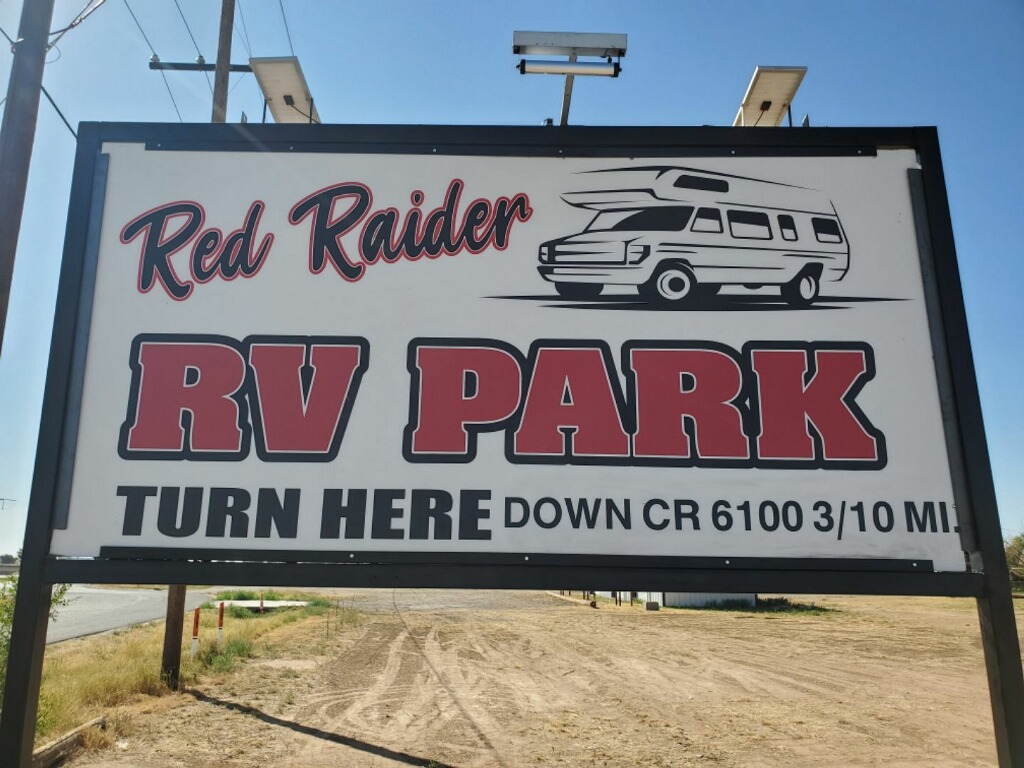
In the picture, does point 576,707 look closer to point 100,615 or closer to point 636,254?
point 636,254

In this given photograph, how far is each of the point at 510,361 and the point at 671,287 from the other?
1095 mm

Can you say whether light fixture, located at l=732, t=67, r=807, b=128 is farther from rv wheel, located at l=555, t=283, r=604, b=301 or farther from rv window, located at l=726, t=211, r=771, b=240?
rv wheel, located at l=555, t=283, r=604, b=301

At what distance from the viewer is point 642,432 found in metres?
4.11

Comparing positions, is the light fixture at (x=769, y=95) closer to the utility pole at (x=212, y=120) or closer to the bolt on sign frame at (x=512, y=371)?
the bolt on sign frame at (x=512, y=371)

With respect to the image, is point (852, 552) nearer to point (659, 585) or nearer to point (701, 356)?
point (659, 585)

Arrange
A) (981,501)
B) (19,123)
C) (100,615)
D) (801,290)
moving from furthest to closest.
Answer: (100,615) < (19,123) < (801,290) < (981,501)

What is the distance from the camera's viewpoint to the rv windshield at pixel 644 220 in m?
4.41

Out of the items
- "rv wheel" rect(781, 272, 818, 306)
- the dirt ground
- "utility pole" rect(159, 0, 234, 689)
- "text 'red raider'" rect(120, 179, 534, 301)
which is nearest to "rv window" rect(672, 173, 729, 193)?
"rv wheel" rect(781, 272, 818, 306)

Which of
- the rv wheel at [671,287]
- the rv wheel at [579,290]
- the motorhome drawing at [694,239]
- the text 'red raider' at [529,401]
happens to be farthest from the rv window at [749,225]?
the rv wheel at [579,290]


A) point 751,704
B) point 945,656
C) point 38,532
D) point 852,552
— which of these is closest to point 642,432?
point 852,552

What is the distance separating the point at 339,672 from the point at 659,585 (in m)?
13.3

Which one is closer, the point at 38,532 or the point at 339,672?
the point at 38,532

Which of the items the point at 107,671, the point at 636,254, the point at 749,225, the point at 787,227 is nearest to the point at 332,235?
the point at 636,254

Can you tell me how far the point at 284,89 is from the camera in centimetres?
556
